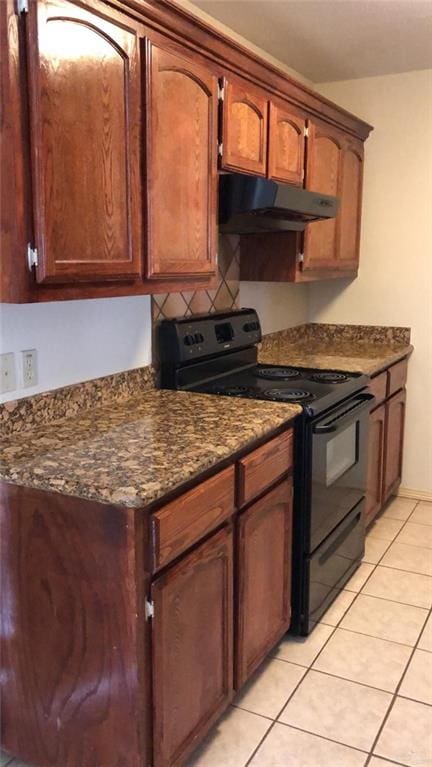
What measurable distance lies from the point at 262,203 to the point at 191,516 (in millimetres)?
1158

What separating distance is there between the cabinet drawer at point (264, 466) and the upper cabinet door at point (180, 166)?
0.62 m

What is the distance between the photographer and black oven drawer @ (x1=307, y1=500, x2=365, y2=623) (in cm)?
238

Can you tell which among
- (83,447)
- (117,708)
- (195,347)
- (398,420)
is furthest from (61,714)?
(398,420)

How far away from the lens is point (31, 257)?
1.52 metres

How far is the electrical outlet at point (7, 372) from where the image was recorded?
178 cm

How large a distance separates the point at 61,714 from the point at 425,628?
1.46 metres

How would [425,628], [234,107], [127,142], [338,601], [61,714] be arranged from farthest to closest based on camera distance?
[338,601] → [425,628] → [234,107] → [127,142] → [61,714]

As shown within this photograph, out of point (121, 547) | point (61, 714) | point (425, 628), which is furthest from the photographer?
point (425, 628)

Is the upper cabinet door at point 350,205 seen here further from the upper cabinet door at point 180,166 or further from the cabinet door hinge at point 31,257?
the cabinet door hinge at point 31,257

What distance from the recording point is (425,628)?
2473mm

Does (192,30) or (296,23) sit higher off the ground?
(296,23)

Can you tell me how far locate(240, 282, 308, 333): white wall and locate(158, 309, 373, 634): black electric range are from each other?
264 mm

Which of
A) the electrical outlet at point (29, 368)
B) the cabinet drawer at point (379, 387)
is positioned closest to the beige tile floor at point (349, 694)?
the cabinet drawer at point (379, 387)

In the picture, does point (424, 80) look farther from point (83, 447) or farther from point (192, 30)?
point (83, 447)
